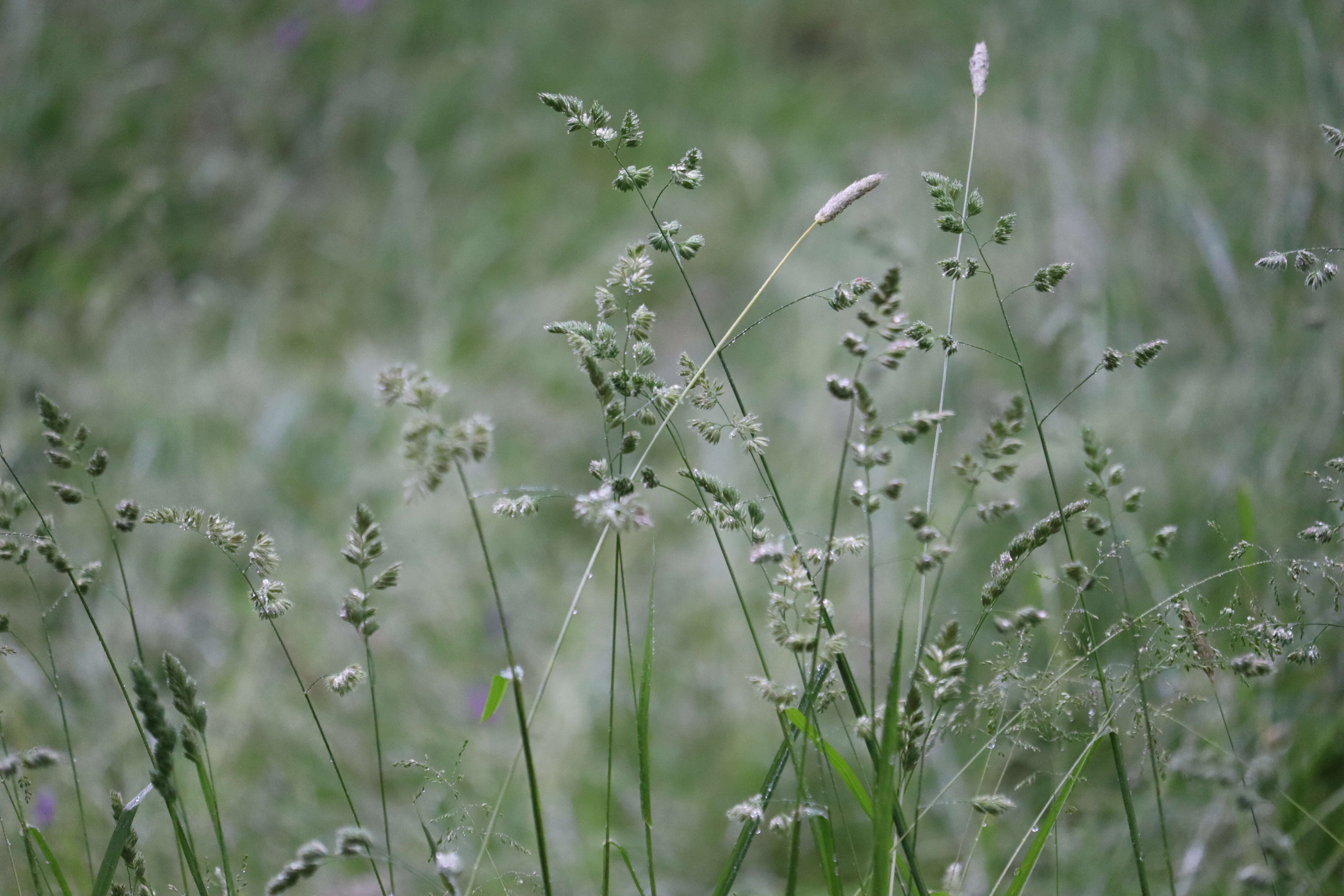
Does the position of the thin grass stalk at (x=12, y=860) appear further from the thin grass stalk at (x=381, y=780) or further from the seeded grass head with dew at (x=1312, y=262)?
the seeded grass head with dew at (x=1312, y=262)

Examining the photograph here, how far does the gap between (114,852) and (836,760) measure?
515mm

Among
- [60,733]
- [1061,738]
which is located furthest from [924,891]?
[60,733]

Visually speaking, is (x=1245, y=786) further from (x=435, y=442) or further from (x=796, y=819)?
(x=435, y=442)

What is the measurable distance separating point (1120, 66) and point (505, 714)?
8.11 ft

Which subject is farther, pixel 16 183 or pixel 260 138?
pixel 260 138

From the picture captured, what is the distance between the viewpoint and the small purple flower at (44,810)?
3.92 ft

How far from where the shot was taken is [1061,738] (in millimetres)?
703

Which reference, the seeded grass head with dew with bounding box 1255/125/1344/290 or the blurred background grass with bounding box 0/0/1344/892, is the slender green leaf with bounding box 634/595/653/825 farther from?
the blurred background grass with bounding box 0/0/1344/892

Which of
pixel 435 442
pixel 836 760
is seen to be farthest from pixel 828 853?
pixel 435 442

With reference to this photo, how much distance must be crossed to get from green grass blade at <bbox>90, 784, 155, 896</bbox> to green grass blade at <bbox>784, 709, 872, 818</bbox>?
1.44ft

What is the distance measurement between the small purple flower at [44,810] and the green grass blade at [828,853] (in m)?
1.09

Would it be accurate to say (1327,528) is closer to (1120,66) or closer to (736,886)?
(736,886)

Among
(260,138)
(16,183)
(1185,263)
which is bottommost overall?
(1185,263)

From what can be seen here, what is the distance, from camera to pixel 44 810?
1.21 m
